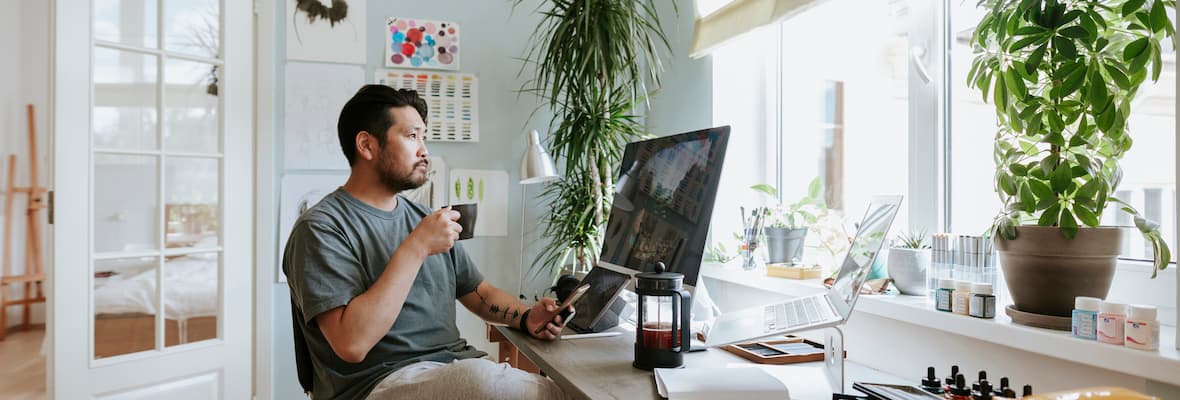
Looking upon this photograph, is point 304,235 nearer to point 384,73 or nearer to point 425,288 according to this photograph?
point 425,288

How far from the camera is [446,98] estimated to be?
3.07 meters

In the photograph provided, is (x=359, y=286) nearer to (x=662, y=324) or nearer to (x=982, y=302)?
(x=662, y=324)

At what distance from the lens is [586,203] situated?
2.69m

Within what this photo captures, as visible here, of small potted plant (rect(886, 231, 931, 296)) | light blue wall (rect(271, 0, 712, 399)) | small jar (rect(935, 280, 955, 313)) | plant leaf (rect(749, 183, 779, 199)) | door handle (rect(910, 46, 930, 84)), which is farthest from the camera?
light blue wall (rect(271, 0, 712, 399))

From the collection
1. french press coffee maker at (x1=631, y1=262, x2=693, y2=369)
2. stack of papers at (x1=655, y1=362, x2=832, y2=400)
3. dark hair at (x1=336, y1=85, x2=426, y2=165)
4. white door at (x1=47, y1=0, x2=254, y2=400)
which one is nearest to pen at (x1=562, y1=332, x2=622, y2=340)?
french press coffee maker at (x1=631, y1=262, x2=693, y2=369)

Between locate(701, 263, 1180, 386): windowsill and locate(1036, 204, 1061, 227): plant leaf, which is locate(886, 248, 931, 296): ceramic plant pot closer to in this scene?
locate(701, 263, 1180, 386): windowsill

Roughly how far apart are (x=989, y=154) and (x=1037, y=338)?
650mm

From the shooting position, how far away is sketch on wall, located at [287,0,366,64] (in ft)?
9.45

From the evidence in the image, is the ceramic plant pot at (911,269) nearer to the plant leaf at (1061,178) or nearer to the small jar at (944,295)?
the small jar at (944,295)

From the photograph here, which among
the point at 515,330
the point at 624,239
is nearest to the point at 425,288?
the point at 515,330

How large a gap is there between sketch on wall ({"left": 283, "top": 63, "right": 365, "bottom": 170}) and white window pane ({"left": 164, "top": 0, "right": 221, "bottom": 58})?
304 millimetres

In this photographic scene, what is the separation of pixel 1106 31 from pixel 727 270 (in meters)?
1.47

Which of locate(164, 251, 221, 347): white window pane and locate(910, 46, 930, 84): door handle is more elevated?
locate(910, 46, 930, 84): door handle

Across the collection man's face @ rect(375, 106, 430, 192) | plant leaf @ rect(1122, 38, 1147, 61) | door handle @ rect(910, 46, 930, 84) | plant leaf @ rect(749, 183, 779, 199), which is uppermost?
door handle @ rect(910, 46, 930, 84)
